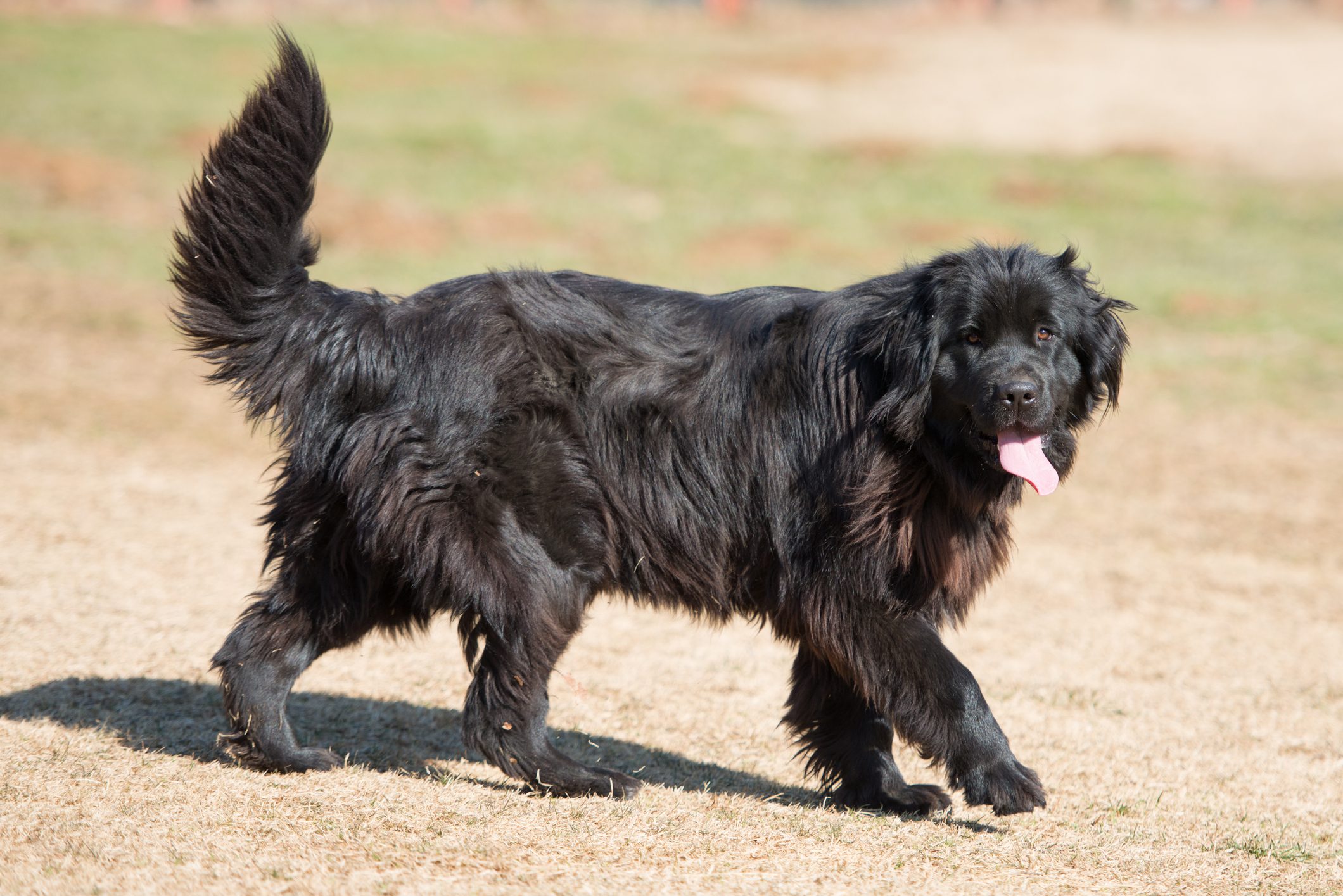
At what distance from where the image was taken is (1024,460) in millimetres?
4598

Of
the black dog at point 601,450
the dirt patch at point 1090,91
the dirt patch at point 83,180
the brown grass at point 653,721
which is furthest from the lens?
the dirt patch at point 1090,91

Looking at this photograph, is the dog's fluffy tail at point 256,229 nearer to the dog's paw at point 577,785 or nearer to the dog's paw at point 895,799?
the dog's paw at point 577,785

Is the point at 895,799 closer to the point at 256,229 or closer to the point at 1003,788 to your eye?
the point at 1003,788

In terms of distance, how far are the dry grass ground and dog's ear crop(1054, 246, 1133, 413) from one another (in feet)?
5.37

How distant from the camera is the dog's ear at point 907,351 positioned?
15.2 ft

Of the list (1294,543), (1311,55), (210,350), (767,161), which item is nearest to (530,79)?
(767,161)

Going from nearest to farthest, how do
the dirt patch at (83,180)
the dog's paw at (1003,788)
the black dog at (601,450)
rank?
the dog's paw at (1003,788) < the black dog at (601,450) < the dirt patch at (83,180)

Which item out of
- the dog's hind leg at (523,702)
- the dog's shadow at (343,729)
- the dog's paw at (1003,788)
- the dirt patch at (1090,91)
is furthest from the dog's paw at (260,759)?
the dirt patch at (1090,91)

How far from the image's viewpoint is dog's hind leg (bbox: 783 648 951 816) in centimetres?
499

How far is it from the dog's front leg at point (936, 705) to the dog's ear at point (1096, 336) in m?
1.12

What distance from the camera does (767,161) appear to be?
2291 centimetres

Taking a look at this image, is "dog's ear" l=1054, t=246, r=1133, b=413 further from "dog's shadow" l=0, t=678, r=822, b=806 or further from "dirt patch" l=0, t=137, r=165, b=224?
"dirt patch" l=0, t=137, r=165, b=224

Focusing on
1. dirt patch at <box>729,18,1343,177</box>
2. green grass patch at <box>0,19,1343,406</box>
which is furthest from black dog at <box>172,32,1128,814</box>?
dirt patch at <box>729,18,1343,177</box>

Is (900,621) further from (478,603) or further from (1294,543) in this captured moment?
(1294,543)
